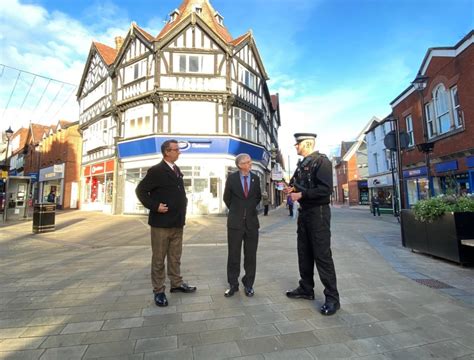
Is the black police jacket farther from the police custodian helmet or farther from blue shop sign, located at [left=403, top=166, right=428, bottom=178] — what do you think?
blue shop sign, located at [left=403, top=166, right=428, bottom=178]

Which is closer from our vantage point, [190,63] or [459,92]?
[459,92]

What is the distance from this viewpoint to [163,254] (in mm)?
3455

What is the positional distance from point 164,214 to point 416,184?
62.1 feet

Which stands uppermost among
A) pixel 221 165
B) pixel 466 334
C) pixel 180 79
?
pixel 180 79

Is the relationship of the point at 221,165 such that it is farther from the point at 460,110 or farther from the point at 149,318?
the point at 149,318

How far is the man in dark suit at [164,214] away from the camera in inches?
133

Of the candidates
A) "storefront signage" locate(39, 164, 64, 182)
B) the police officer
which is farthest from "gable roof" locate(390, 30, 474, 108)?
"storefront signage" locate(39, 164, 64, 182)

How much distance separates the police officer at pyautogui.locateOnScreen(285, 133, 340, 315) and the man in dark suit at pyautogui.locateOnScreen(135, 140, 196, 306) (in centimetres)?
140

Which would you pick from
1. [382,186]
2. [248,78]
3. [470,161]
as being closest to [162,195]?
[470,161]

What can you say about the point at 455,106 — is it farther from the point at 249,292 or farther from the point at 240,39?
the point at 249,292

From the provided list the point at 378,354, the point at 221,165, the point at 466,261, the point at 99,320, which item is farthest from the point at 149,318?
the point at 221,165

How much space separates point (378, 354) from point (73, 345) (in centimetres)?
254

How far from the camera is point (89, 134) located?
23.2 m

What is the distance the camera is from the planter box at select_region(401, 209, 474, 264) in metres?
4.91
